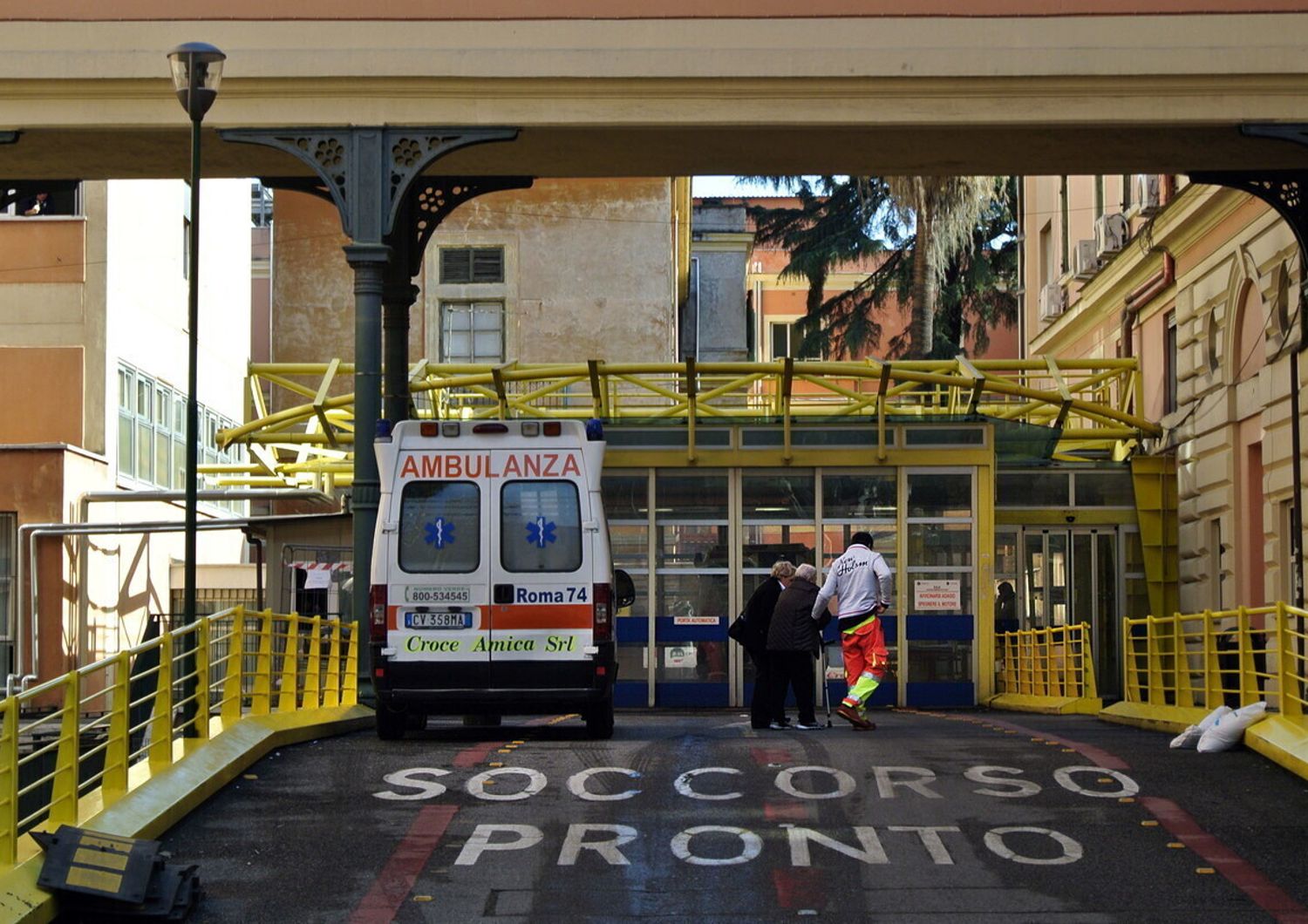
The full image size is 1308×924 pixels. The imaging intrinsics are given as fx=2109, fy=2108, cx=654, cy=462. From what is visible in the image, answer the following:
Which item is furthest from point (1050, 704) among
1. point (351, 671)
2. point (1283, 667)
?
point (1283, 667)

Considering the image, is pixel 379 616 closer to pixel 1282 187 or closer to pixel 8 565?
pixel 1282 187

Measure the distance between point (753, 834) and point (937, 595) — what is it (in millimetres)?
17244

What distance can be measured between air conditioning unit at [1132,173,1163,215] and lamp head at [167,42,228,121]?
726 inches

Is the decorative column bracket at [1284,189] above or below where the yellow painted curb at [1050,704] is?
above

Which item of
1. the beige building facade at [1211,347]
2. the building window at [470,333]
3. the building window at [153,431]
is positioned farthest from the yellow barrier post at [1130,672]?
the building window at [470,333]

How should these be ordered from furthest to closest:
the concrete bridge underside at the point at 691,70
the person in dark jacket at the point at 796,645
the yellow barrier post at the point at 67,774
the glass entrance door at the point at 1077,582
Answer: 1. the glass entrance door at the point at 1077,582
2. the concrete bridge underside at the point at 691,70
3. the person in dark jacket at the point at 796,645
4. the yellow barrier post at the point at 67,774

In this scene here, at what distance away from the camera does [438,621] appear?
17031 millimetres

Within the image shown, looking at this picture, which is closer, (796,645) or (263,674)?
(263,674)

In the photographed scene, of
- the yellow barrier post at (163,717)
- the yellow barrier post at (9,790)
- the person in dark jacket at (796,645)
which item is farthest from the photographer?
the person in dark jacket at (796,645)

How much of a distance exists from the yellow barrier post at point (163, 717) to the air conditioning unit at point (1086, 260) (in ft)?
86.3

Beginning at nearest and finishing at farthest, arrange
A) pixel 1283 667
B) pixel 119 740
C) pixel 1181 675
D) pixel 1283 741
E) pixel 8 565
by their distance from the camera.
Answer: pixel 119 740
pixel 1283 741
pixel 1283 667
pixel 1181 675
pixel 8 565

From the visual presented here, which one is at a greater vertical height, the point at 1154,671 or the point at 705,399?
the point at 705,399

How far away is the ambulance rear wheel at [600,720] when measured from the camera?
1718cm

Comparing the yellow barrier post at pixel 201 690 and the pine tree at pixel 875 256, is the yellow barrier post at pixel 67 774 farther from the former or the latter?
the pine tree at pixel 875 256
